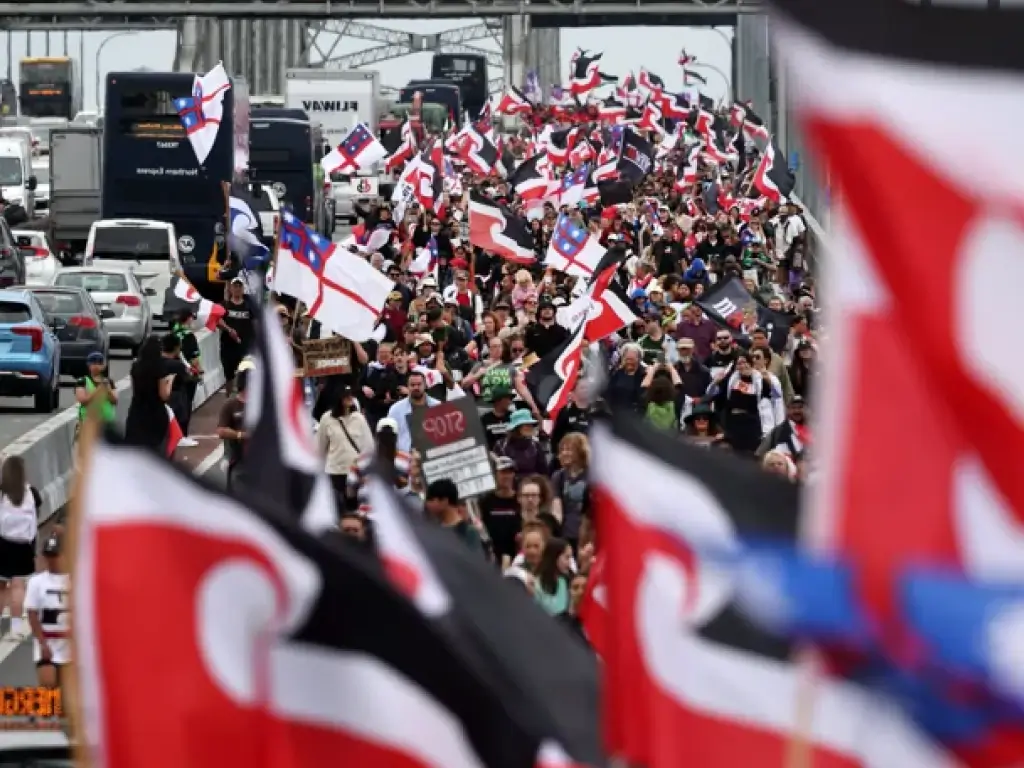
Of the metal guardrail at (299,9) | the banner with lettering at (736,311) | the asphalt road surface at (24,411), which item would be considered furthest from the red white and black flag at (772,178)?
the metal guardrail at (299,9)

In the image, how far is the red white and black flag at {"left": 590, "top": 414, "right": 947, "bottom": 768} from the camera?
4.48 meters

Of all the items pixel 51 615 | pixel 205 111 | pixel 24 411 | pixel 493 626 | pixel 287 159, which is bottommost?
pixel 24 411

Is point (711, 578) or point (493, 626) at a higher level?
point (711, 578)

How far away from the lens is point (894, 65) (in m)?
3.46

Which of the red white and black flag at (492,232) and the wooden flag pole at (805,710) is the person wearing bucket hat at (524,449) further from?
the red white and black flag at (492,232)

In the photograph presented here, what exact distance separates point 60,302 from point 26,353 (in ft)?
14.2

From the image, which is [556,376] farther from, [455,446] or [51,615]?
[51,615]

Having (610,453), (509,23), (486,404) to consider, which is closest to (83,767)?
(610,453)

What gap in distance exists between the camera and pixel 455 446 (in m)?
14.6

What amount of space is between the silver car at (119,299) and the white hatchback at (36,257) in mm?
5560

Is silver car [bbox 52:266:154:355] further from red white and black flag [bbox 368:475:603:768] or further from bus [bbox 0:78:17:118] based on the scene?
bus [bbox 0:78:17:118]

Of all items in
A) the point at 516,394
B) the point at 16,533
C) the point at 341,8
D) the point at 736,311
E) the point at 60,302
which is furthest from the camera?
the point at 341,8

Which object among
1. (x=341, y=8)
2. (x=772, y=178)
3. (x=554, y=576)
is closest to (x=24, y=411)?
(x=772, y=178)

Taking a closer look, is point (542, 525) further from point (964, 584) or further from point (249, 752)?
point (964, 584)
